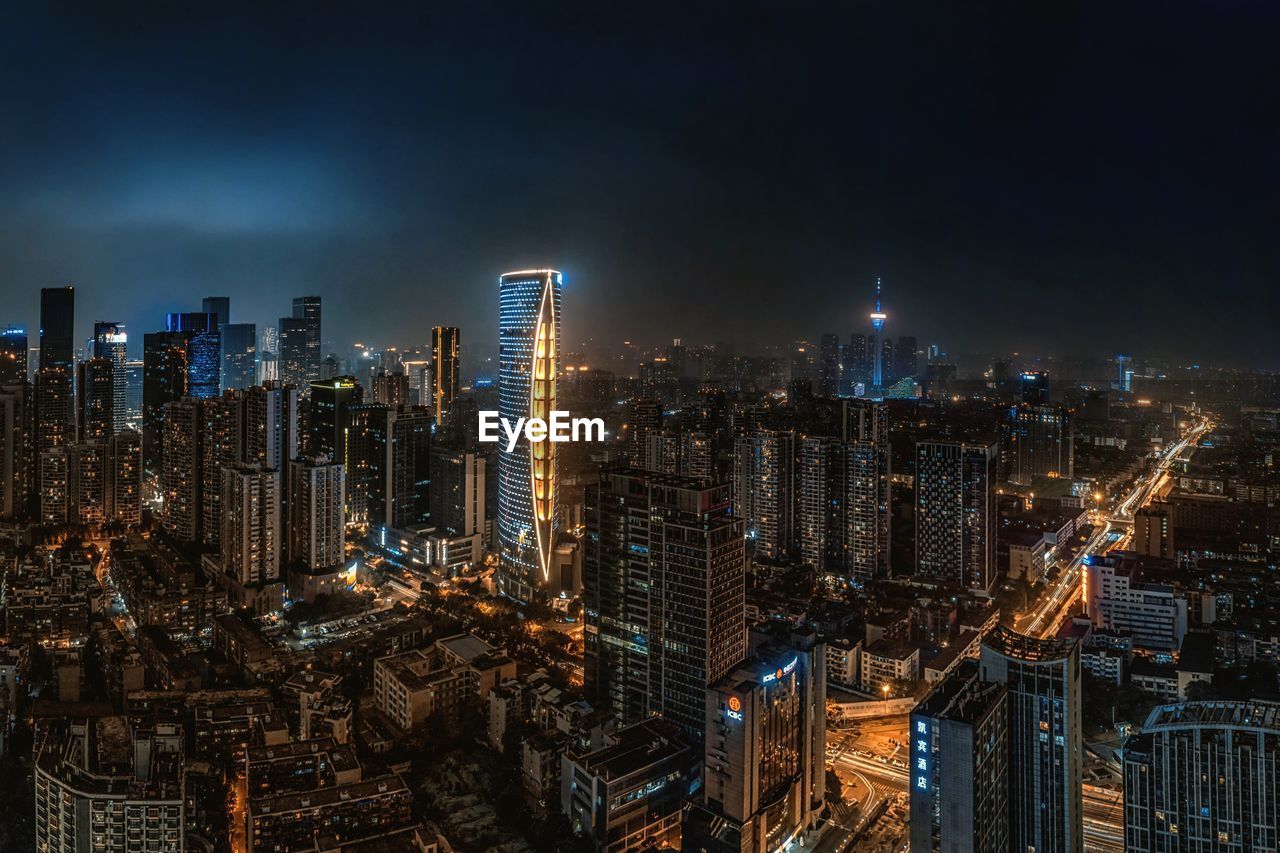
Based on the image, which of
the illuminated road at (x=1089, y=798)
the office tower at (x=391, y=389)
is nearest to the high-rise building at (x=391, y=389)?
the office tower at (x=391, y=389)

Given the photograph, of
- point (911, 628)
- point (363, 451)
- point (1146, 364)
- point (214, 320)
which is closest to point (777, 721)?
point (911, 628)

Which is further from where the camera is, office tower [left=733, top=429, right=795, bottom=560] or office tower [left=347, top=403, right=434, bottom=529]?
office tower [left=347, top=403, right=434, bottom=529]

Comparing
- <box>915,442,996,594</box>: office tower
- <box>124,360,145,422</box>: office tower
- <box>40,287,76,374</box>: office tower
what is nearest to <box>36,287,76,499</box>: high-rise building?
<box>40,287,76,374</box>: office tower

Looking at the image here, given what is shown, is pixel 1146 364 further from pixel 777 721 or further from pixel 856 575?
pixel 777 721

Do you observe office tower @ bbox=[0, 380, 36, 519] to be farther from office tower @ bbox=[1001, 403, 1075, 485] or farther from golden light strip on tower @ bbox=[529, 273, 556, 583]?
office tower @ bbox=[1001, 403, 1075, 485]

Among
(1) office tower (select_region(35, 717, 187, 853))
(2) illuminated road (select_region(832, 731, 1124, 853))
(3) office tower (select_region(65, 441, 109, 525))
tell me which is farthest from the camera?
(3) office tower (select_region(65, 441, 109, 525))

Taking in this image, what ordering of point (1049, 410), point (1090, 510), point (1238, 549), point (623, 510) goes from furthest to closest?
point (1049, 410), point (1090, 510), point (1238, 549), point (623, 510)
